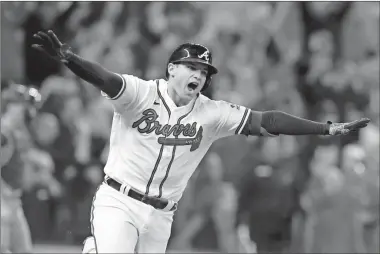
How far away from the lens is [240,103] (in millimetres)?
7809

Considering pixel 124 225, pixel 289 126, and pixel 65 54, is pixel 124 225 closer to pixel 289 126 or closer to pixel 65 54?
pixel 65 54

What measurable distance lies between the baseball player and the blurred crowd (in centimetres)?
322

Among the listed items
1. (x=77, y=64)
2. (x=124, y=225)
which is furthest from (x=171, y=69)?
(x=124, y=225)

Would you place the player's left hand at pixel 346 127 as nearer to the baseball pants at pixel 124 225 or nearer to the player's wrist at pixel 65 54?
the baseball pants at pixel 124 225

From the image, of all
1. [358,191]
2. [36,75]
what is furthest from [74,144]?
[358,191]

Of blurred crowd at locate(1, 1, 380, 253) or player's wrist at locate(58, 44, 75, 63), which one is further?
blurred crowd at locate(1, 1, 380, 253)

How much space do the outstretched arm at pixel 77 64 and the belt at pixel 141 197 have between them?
585 mm

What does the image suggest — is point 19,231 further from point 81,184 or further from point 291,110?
point 291,110

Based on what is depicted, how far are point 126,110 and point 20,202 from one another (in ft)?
12.4

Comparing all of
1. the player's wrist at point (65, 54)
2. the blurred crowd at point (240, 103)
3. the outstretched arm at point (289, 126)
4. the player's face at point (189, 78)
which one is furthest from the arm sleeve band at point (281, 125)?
the blurred crowd at point (240, 103)

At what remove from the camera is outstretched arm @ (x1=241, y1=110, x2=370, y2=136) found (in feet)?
14.1

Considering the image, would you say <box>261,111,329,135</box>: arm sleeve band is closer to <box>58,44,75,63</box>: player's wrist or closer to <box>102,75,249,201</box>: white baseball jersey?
<box>102,75,249,201</box>: white baseball jersey

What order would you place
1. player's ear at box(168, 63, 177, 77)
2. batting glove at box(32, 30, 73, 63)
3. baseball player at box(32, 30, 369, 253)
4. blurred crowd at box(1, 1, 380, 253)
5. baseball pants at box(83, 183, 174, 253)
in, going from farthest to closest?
blurred crowd at box(1, 1, 380, 253)
player's ear at box(168, 63, 177, 77)
baseball player at box(32, 30, 369, 253)
baseball pants at box(83, 183, 174, 253)
batting glove at box(32, 30, 73, 63)

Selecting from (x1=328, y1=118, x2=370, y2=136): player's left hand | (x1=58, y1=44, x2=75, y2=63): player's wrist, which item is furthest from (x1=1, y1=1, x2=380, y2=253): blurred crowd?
(x1=58, y1=44, x2=75, y2=63): player's wrist
